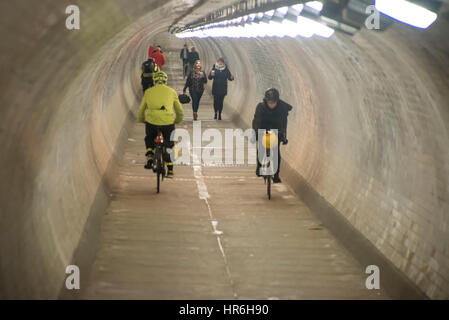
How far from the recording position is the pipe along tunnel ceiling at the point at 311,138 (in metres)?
5.90

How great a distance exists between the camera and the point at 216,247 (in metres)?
10.2

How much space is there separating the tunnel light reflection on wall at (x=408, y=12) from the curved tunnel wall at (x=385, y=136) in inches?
5.1

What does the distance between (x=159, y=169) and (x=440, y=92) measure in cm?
688

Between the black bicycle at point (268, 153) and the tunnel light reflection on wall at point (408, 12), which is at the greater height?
the tunnel light reflection on wall at point (408, 12)

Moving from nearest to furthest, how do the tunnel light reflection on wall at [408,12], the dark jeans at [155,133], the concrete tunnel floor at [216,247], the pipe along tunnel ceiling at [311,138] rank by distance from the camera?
the tunnel light reflection on wall at [408,12] → the pipe along tunnel ceiling at [311,138] → the concrete tunnel floor at [216,247] → the dark jeans at [155,133]

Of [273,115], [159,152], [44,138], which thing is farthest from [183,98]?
[44,138]

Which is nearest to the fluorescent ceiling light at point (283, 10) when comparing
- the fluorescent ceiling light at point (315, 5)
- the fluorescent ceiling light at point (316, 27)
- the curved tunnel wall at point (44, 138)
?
the fluorescent ceiling light at point (316, 27)

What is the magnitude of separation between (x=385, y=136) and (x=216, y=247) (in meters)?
2.71

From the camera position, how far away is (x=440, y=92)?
7.06 m

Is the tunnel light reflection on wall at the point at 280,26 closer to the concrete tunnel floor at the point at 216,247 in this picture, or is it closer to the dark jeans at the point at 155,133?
the dark jeans at the point at 155,133

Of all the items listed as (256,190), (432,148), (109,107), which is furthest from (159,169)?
(432,148)

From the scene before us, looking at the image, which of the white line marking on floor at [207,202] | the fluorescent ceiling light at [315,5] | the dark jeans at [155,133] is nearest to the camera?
the fluorescent ceiling light at [315,5]

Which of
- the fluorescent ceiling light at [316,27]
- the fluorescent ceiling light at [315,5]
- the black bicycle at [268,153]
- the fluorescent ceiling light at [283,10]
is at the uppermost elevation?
the fluorescent ceiling light at [283,10]
